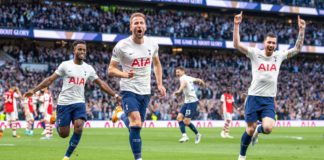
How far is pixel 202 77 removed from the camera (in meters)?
63.1

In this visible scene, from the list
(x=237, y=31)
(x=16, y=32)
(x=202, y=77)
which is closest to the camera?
(x=237, y=31)

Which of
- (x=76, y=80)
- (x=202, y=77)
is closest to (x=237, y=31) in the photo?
(x=76, y=80)

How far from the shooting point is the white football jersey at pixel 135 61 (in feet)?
43.6

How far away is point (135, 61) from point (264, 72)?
376 cm

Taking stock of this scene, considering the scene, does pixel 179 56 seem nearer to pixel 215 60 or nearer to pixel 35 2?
pixel 215 60

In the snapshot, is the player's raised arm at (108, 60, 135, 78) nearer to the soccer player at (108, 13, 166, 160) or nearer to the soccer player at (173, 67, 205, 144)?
the soccer player at (108, 13, 166, 160)

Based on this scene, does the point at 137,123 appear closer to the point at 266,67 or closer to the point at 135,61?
the point at 135,61

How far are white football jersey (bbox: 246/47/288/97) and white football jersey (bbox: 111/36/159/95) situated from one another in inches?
129

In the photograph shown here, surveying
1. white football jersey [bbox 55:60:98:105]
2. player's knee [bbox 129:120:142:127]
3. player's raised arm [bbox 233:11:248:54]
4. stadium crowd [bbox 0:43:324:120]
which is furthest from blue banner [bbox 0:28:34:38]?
player's knee [bbox 129:120:142:127]

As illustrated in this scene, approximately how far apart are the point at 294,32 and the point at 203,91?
69.1ft

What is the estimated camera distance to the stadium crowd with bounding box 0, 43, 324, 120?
170ft

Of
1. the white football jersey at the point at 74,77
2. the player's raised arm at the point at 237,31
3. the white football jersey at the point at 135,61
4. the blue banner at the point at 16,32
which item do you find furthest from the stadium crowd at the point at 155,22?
the white football jersey at the point at 135,61

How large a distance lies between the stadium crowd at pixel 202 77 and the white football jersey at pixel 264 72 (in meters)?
30.6

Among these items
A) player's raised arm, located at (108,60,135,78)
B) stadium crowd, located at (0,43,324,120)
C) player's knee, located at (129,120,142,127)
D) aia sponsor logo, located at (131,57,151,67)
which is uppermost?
aia sponsor logo, located at (131,57,151,67)
